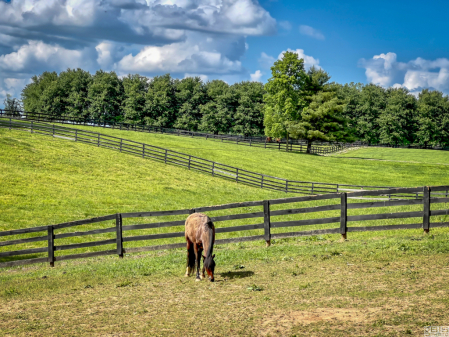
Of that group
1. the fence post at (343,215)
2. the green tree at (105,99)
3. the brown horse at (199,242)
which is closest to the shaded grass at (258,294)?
the brown horse at (199,242)

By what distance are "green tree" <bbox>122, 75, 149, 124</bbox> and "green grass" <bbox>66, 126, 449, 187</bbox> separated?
2774 cm

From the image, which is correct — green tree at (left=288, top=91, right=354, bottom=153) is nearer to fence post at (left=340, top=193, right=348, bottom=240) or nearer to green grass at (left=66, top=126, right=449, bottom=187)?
green grass at (left=66, top=126, right=449, bottom=187)

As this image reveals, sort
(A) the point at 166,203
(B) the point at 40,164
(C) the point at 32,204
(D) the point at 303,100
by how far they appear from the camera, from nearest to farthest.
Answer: (C) the point at 32,204
(A) the point at 166,203
(B) the point at 40,164
(D) the point at 303,100

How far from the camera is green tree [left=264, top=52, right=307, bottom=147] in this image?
62.5 metres

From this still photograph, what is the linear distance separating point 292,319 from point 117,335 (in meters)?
2.68

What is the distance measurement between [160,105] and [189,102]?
771 cm

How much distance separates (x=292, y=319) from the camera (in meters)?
6.30

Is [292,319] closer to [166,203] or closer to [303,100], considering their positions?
[166,203]

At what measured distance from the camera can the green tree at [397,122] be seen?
96.8 m

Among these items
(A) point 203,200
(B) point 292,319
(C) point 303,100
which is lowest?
(A) point 203,200

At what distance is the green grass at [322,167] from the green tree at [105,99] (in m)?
32.2

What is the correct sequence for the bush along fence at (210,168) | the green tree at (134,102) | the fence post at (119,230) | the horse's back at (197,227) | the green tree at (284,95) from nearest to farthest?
the horse's back at (197,227) → the fence post at (119,230) → the bush along fence at (210,168) → the green tree at (284,95) → the green tree at (134,102)

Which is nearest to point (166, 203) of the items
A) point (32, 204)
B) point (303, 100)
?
point (32, 204)

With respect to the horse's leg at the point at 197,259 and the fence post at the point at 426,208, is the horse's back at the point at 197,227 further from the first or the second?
the fence post at the point at 426,208
